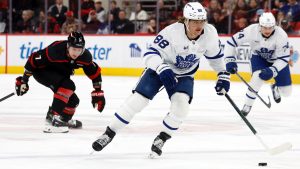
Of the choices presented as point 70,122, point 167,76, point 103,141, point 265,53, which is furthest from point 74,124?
point 265,53

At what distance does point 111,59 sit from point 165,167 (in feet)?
32.4

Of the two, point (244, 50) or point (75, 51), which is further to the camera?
point (244, 50)

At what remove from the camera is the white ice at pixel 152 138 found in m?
5.12

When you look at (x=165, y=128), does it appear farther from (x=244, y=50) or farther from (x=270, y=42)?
(x=244, y=50)

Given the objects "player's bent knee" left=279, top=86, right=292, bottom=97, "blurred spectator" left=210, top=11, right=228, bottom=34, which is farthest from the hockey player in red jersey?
"blurred spectator" left=210, top=11, right=228, bottom=34

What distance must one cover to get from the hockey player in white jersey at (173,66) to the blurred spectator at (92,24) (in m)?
9.77

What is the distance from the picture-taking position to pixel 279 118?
27.4ft

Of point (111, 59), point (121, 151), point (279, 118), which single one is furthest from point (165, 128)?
point (111, 59)

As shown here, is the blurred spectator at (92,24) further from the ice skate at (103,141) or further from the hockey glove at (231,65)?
the ice skate at (103,141)

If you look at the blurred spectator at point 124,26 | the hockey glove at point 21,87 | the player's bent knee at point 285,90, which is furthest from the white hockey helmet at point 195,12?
the blurred spectator at point 124,26

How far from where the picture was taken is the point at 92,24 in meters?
15.2

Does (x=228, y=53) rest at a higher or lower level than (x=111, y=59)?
higher

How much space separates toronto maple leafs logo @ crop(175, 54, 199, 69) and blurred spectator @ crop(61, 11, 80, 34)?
993 centimetres

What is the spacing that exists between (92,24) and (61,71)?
333 inches
